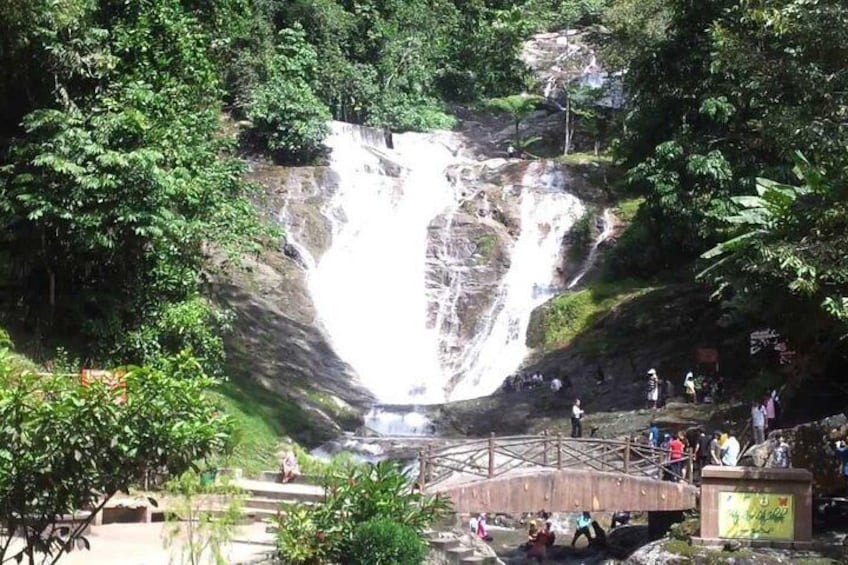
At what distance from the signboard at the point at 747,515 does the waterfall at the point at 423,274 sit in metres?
11.4

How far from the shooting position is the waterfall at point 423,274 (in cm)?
3112

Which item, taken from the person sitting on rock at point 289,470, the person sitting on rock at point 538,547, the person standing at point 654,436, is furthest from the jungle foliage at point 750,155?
the person sitting on rock at point 289,470

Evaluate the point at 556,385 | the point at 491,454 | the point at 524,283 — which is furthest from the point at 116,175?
the point at 524,283

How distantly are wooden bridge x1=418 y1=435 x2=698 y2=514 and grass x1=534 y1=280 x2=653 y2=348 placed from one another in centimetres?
1062

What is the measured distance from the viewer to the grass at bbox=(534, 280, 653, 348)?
101 feet

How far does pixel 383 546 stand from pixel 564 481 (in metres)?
6.30

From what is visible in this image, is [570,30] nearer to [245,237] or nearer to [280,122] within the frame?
[280,122]

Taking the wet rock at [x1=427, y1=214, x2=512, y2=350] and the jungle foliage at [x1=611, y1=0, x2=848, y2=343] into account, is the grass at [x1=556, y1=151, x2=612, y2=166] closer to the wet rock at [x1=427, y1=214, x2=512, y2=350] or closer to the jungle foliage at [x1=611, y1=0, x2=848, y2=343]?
the jungle foliage at [x1=611, y1=0, x2=848, y2=343]

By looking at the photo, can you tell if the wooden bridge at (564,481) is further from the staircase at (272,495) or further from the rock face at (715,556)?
the staircase at (272,495)

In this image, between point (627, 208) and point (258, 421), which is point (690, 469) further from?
point (627, 208)

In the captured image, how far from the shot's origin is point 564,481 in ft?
62.4

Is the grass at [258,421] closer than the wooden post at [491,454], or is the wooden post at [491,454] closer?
the wooden post at [491,454]

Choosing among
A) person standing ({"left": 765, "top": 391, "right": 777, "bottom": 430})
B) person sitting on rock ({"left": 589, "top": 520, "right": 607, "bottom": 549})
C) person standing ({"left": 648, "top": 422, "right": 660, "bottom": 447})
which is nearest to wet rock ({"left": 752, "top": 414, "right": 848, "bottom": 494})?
person standing ({"left": 765, "top": 391, "right": 777, "bottom": 430})

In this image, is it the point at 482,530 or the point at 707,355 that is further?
the point at 707,355
